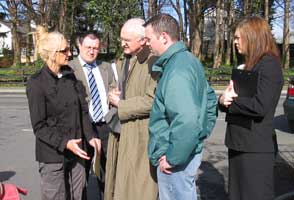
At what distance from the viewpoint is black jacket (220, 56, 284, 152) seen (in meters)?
3.37

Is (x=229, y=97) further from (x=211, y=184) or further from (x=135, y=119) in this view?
(x=211, y=184)

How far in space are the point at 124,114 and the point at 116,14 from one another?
22.7 m

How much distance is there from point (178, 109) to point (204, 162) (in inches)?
172

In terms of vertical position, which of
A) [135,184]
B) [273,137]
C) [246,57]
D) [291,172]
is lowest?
[291,172]

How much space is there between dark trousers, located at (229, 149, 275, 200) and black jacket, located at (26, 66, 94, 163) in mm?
1291

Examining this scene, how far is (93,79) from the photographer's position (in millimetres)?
4598

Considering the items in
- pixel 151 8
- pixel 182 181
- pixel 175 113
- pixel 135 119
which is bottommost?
pixel 182 181

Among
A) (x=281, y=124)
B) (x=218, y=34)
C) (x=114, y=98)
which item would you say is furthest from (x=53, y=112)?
(x=218, y=34)

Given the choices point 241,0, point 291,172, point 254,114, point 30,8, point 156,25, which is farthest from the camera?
point 241,0

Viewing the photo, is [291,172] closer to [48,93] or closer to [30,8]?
[48,93]

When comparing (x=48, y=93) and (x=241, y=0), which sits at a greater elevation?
(x=241, y=0)

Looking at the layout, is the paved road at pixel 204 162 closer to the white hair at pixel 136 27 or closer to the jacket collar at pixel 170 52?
the white hair at pixel 136 27

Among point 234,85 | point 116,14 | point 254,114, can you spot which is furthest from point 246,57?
point 116,14

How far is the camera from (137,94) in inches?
144
